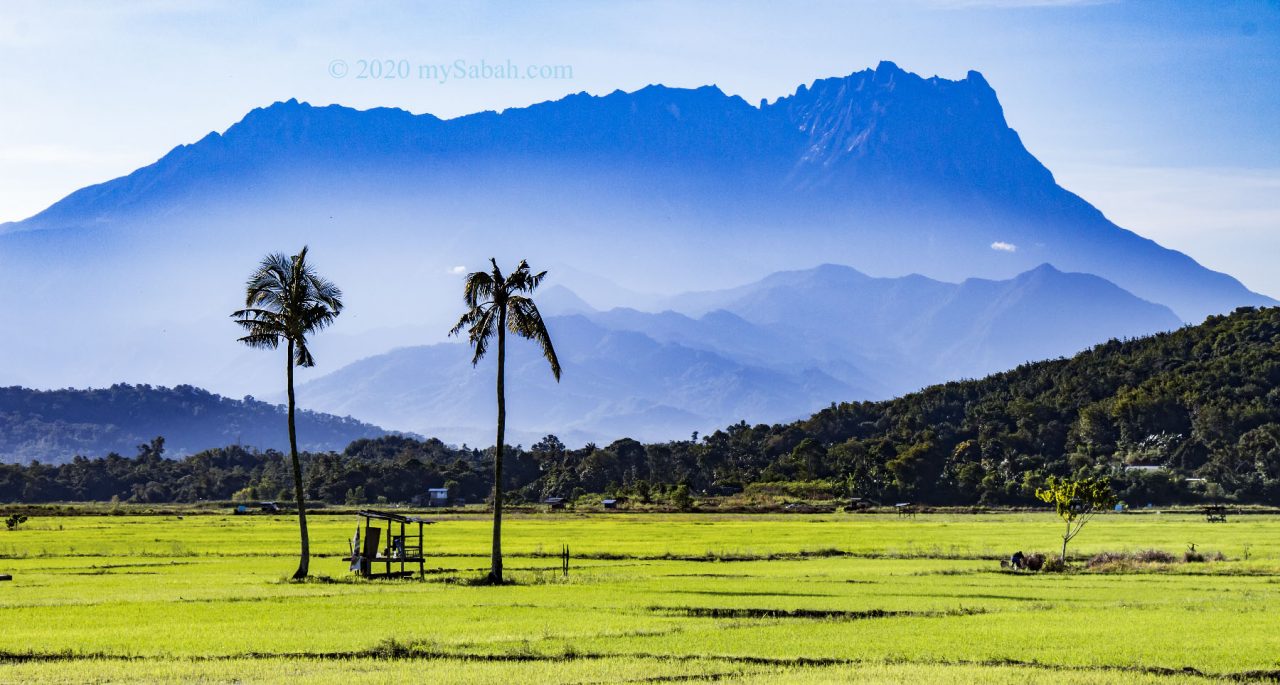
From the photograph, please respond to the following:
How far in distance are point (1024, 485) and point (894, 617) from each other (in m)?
112

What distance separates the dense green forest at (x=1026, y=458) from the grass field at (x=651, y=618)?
79.9 metres

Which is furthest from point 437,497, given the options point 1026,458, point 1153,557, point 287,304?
point 1153,557

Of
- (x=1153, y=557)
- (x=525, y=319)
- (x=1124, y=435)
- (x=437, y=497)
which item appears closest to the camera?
(x=525, y=319)

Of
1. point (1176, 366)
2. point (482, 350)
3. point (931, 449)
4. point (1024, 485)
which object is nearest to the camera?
point (482, 350)

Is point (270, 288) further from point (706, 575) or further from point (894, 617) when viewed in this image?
point (894, 617)

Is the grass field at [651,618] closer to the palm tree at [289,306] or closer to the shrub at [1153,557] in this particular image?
the shrub at [1153,557]

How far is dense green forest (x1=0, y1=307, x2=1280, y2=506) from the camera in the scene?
483 ft

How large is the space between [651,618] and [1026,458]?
432 feet

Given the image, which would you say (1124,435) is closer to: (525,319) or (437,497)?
(437,497)

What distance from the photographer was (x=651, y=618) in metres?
37.2

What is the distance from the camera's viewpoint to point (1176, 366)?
595ft

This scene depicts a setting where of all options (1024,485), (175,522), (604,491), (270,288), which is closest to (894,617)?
(270,288)

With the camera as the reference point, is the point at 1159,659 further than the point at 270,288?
No

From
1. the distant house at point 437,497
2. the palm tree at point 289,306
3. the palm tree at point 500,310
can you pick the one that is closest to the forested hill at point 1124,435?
the distant house at point 437,497
